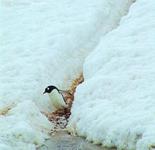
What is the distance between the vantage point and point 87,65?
16.5 metres

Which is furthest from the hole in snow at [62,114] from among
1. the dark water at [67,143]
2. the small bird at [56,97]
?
the dark water at [67,143]

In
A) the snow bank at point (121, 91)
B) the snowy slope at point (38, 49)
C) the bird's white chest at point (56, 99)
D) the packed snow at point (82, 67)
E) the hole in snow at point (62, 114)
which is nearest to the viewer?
the snow bank at point (121, 91)

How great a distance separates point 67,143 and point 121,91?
2093mm

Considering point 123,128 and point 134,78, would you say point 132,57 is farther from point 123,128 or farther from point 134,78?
point 123,128

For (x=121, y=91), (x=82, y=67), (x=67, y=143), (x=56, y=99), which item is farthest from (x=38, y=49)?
(x=67, y=143)

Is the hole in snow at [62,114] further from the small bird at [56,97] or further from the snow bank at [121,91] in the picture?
the snow bank at [121,91]

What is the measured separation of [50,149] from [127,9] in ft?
32.5

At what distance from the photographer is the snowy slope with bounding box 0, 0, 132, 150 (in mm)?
13758

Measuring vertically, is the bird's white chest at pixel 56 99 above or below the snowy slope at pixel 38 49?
below

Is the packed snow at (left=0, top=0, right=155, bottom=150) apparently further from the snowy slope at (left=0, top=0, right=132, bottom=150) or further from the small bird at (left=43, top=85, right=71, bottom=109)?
the small bird at (left=43, top=85, right=71, bottom=109)

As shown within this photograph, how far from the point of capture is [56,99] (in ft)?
49.0

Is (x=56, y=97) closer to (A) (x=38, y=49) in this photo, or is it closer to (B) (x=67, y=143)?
(B) (x=67, y=143)

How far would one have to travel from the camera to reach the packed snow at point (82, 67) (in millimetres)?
12914

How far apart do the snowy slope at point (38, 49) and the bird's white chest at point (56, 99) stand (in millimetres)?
352
